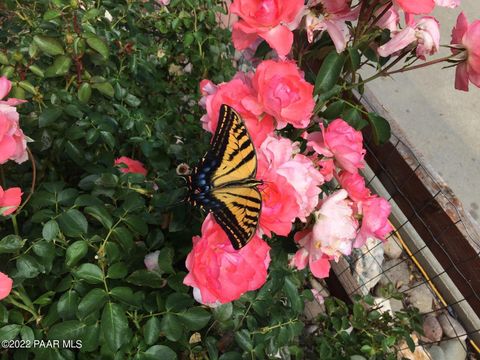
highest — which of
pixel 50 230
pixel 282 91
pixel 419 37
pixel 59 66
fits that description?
pixel 419 37

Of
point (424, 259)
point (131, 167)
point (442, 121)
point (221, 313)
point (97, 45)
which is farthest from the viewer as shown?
point (442, 121)

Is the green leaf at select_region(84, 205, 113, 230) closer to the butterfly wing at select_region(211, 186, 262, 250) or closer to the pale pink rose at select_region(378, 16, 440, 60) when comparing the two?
the butterfly wing at select_region(211, 186, 262, 250)

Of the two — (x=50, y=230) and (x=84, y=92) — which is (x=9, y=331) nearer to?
(x=50, y=230)

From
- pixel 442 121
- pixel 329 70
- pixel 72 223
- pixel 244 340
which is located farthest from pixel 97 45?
pixel 442 121

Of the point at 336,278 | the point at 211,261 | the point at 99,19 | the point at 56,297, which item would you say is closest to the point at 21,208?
the point at 56,297

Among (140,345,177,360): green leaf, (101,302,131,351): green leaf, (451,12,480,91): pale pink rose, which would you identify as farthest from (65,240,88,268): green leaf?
(451,12,480,91): pale pink rose

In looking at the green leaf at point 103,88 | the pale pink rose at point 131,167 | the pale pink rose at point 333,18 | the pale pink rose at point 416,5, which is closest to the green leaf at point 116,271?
the pale pink rose at point 131,167

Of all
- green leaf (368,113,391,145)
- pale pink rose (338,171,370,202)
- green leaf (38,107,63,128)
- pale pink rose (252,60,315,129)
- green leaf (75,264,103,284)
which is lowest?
green leaf (75,264,103,284)
